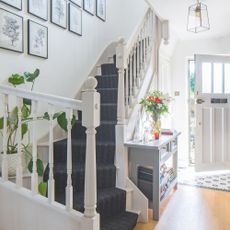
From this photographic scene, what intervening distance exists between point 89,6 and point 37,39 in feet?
4.42

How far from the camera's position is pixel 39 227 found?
6.22 ft

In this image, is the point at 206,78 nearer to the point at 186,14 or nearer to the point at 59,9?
the point at 186,14

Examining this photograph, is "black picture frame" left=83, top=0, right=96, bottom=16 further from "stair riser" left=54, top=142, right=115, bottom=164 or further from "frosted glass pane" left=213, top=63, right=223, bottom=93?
"frosted glass pane" left=213, top=63, right=223, bottom=93

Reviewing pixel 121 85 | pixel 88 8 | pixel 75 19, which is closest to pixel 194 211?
pixel 121 85

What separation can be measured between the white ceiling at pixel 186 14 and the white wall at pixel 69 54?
946 mm

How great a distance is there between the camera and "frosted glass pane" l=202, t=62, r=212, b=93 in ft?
15.6

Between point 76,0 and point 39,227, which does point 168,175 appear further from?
point 76,0

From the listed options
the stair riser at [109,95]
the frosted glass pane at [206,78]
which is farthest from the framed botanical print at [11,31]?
the frosted glass pane at [206,78]

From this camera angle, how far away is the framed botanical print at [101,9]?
4.09 meters

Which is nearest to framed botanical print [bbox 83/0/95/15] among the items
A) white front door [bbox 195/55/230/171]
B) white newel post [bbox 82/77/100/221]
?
white front door [bbox 195/55/230/171]

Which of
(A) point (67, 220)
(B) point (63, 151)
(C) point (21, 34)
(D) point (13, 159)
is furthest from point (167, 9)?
(A) point (67, 220)

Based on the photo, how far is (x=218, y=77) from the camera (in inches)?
190

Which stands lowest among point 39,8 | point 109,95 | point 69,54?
point 109,95

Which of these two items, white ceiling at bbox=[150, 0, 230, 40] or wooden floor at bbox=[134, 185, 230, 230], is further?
white ceiling at bbox=[150, 0, 230, 40]
